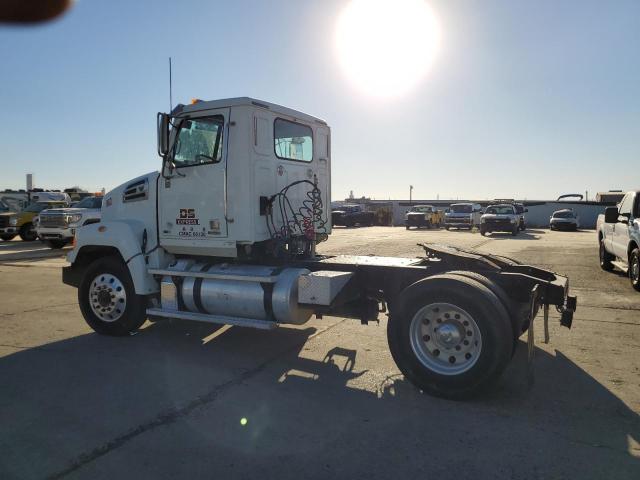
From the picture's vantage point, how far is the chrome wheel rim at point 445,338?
445 cm

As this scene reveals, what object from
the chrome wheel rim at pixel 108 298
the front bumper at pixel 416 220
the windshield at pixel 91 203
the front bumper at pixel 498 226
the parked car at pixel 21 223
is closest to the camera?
the chrome wheel rim at pixel 108 298

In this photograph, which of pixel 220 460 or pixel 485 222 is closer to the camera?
pixel 220 460

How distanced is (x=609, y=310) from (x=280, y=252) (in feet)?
17.7

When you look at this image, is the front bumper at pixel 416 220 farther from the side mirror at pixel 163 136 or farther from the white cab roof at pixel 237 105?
the side mirror at pixel 163 136

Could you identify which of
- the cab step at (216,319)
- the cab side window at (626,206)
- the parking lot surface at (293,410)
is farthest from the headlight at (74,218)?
Answer: the cab side window at (626,206)

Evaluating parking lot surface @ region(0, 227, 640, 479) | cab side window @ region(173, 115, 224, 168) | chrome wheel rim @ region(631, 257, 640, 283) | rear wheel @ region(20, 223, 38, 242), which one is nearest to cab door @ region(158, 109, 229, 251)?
cab side window @ region(173, 115, 224, 168)

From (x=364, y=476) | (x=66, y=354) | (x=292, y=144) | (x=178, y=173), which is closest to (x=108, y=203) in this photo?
(x=178, y=173)

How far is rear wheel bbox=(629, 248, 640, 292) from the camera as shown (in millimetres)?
9656

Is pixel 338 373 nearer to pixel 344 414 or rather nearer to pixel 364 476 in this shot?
pixel 344 414

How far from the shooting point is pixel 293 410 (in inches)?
162

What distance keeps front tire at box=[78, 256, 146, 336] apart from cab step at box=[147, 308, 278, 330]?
12.5 inches

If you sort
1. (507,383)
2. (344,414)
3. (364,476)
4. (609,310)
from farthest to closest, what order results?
(609,310) < (507,383) < (344,414) < (364,476)

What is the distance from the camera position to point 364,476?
123 inches

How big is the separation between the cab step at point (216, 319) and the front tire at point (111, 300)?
1.04ft
